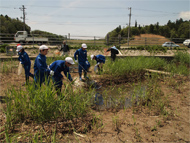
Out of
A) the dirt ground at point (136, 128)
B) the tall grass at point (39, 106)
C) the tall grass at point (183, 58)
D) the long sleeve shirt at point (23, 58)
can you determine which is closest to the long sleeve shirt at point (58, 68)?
the dirt ground at point (136, 128)

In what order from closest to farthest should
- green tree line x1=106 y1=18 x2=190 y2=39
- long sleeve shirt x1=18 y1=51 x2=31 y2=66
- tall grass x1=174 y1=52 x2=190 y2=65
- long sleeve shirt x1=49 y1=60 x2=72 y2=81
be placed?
long sleeve shirt x1=49 y1=60 x2=72 y2=81
long sleeve shirt x1=18 y1=51 x2=31 y2=66
tall grass x1=174 y1=52 x2=190 y2=65
green tree line x1=106 y1=18 x2=190 y2=39

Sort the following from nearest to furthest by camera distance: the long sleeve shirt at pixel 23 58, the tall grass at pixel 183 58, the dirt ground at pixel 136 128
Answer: the dirt ground at pixel 136 128 < the long sleeve shirt at pixel 23 58 < the tall grass at pixel 183 58

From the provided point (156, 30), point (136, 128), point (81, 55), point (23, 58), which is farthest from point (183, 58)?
point (156, 30)

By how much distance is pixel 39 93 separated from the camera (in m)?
2.39

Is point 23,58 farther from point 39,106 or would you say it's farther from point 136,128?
point 136,128

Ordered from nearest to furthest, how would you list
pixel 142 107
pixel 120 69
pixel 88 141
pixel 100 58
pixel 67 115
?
1. pixel 88 141
2. pixel 67 115
3. pixel 142 107
4. pixel 120 69
5. pixel 100 58

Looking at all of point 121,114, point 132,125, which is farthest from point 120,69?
point 132,125

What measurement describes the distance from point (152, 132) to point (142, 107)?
97 centimetres

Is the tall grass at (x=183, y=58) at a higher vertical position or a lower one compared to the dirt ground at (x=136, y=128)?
higher

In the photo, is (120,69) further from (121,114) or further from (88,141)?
(88,141)

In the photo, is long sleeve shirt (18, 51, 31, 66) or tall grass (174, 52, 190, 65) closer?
long sleeve shirt (18, 51, 31, 66)

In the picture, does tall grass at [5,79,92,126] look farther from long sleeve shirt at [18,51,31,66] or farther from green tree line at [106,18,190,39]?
green tree line at [106,18,190,39]

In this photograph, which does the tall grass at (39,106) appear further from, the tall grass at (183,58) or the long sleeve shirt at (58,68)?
the tall grass at (183,58)

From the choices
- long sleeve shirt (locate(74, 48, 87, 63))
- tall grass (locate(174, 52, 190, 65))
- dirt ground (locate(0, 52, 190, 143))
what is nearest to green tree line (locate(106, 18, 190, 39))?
tall grass (locate(174, 52, 190, 65))
